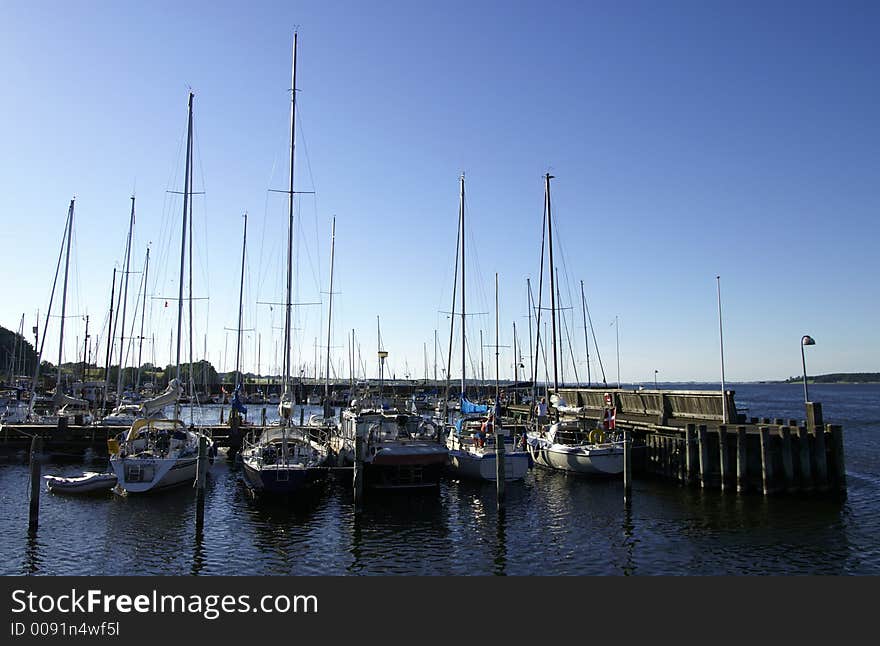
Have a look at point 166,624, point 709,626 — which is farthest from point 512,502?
point 166,624

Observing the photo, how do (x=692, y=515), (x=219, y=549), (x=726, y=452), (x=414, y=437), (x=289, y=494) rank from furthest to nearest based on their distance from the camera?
(x=414, y=437), (x=726, y=452), (x=289, y=494), (x=692, y=515), (x=219, y=549)

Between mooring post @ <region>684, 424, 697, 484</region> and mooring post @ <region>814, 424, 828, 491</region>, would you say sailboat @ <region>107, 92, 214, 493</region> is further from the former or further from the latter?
mooring post @ <region>814, 424, 828, 491</region>

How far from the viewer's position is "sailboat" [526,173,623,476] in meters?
33.7

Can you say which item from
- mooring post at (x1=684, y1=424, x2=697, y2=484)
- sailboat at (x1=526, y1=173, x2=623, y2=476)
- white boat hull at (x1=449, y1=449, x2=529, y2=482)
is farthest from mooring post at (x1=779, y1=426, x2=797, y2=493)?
white boat hull at (x1=449, y1=449, x2=529, y2=482)

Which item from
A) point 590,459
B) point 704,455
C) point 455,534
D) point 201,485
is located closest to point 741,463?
point 704,455

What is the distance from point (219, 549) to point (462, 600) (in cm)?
965

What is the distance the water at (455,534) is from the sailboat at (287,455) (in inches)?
42.5

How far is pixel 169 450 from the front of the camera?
3055cm

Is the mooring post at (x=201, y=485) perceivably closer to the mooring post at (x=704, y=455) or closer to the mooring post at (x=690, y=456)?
the mooring post at (x=704, y=455)

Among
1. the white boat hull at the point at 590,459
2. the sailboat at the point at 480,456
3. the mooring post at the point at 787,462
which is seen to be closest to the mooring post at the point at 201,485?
the sailboat at the point at 480,456

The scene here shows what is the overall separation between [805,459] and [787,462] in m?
1.00

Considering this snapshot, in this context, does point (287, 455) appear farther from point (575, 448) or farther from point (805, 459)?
point (805, 459)

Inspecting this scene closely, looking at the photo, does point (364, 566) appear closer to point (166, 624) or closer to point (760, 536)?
point (166, 624)

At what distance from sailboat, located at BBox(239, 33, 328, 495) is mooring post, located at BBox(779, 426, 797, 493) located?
20.8m
